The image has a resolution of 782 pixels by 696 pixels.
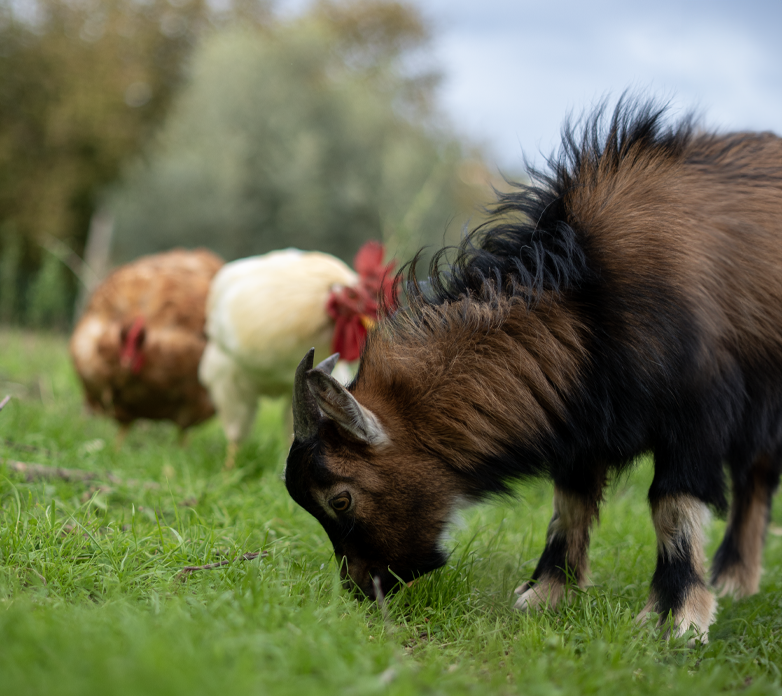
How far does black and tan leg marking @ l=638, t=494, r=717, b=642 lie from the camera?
3295mm

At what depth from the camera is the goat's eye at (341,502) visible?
3137 millimetres

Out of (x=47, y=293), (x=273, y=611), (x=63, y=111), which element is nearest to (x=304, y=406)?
Answer: (x=273, y=611)

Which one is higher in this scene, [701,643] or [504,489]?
[504,489]

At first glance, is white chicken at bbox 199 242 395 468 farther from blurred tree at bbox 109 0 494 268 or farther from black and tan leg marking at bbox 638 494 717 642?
blurred tree at bbox 109 0 494 268

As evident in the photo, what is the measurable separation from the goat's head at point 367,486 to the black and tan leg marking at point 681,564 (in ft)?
3.36

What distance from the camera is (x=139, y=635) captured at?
221 cm

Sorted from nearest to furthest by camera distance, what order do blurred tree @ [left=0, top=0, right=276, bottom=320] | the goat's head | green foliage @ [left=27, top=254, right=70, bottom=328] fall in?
1. the goat's head
2. green foliage @ [left=27, top=254, right=70, bottom=328]
3. blurred tree @ [left=0, top=0, right=276, bottom=320]

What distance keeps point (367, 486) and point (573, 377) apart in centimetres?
106

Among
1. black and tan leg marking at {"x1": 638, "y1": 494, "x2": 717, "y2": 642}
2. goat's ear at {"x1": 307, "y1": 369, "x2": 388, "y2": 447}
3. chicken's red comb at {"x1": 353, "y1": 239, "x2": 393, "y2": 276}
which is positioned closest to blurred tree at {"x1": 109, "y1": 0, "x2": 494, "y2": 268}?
chicken's red comb at {"x1": 353, "y1": 239, "x2": 393, "y2": 276}

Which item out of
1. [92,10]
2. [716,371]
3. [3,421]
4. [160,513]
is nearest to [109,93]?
[92,10]

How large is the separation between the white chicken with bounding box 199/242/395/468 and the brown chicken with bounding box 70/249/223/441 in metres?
0.47

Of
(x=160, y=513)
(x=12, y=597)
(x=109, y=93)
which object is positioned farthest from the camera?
(x=109, y=93)

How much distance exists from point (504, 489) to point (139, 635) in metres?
1.78

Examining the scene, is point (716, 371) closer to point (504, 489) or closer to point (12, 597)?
point (504, 489)
